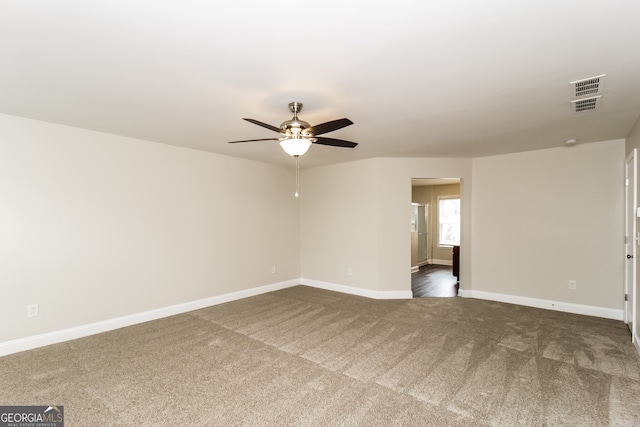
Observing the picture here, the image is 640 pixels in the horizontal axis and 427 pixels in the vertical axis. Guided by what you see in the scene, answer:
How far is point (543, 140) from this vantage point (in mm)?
4016

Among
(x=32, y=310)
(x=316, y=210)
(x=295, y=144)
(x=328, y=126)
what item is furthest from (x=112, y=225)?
(x=316, y=210)

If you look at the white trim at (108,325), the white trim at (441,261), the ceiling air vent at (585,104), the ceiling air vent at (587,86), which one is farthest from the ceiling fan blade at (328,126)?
the white trim at (441,261)

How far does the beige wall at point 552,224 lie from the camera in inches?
163

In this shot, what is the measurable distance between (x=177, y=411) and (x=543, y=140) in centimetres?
499

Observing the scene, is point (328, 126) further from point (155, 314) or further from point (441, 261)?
point (441, 261)

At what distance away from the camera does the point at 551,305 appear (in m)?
4.50

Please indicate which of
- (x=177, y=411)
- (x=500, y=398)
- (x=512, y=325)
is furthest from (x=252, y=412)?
(x=512, y=325)

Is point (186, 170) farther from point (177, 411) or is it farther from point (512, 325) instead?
point (512, 325)

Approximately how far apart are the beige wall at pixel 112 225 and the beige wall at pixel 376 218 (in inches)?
57.3

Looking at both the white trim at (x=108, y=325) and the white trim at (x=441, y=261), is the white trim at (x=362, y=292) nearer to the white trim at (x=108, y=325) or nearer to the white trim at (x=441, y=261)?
the white trim at (x=108, y=325)

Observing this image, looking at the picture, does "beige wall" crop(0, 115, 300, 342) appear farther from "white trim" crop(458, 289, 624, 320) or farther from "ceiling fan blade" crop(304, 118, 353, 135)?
"white trim" crop(458, 289, 624, 320)

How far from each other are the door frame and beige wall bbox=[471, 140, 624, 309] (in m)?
0.17

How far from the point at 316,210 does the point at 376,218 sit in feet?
4.43

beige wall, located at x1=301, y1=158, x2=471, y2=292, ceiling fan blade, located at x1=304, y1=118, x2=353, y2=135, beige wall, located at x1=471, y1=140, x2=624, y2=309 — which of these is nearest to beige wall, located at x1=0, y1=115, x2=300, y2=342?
beige wall, located at x1=301, y1=158, x2=471, y2=292
